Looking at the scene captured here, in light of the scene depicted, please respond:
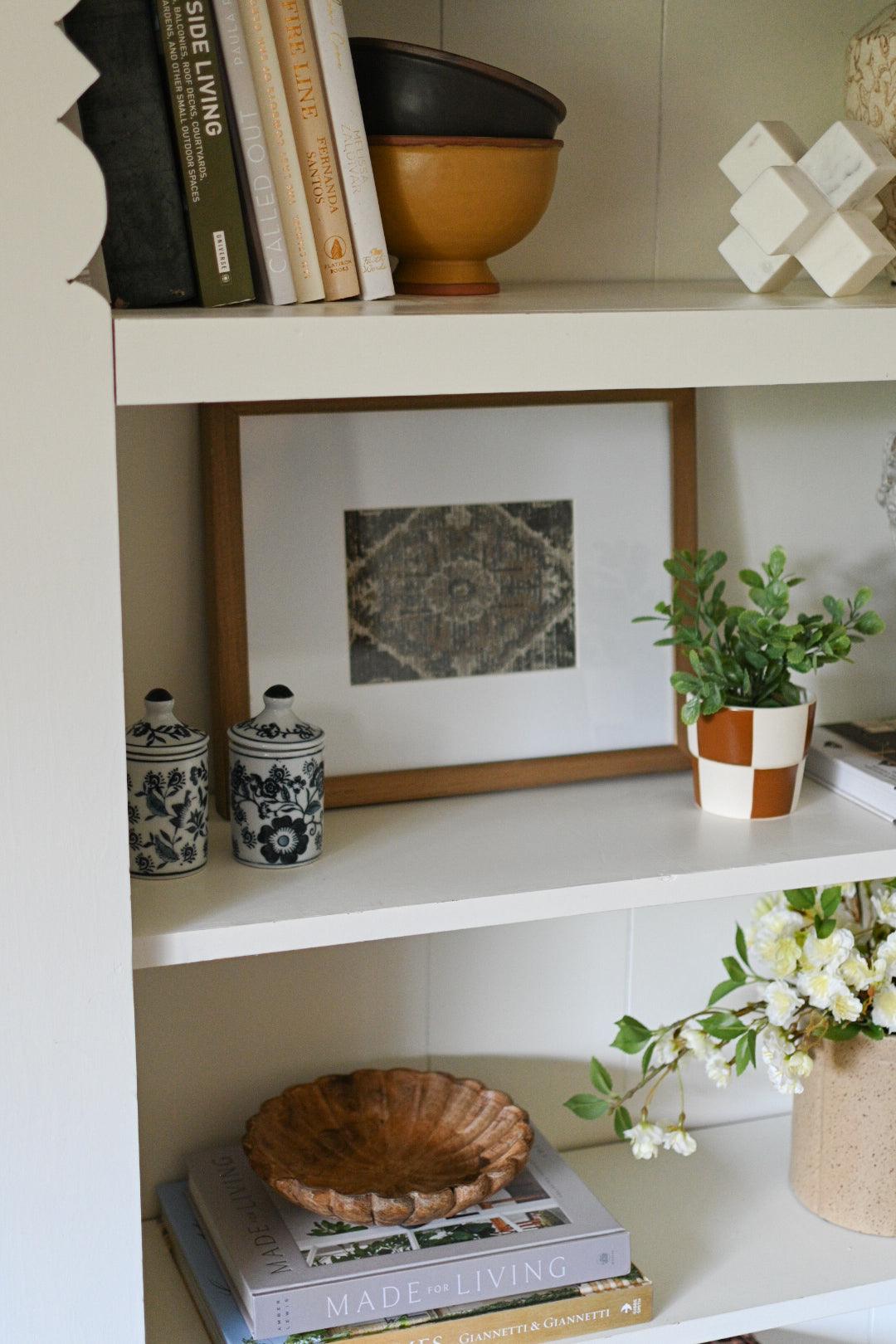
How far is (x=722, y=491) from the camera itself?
1232 millimetres

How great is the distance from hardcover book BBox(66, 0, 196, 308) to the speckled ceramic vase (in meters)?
0.78

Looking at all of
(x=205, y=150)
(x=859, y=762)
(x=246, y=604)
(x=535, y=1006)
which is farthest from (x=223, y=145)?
(x=535, y=1006)

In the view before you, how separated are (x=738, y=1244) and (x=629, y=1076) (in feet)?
0.63

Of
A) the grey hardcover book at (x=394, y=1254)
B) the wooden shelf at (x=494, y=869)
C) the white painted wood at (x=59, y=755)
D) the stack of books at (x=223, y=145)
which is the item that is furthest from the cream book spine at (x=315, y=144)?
the grey hardcover book at (x=394, y=1254)

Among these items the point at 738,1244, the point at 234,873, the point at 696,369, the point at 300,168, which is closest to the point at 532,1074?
the point at 738,1244

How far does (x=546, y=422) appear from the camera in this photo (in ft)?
3.77

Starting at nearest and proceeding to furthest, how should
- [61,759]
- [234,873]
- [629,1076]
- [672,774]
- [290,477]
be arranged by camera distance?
[61,759] < [234,873] < [290,477] < [672,774] < [629,1076]

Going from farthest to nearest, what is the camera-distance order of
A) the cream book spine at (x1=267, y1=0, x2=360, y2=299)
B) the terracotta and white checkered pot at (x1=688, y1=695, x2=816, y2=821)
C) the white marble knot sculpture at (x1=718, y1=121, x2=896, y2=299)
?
the terracotta and white checkered pot at (x1=688, y1=695, x2=816, y2=821), the white marble knot sculpture at (x1=718, y1=121, x2=896, y2=299), the cream book spine at (x1=267, y1=0, x2=360, y2=299)

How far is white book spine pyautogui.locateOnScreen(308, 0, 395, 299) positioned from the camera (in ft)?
2.81

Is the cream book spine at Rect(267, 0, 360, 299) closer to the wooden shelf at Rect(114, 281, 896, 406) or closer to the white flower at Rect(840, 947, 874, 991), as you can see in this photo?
the wooden shelf at Rect(114, 281, 896, 406)

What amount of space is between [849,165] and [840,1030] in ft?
2.10

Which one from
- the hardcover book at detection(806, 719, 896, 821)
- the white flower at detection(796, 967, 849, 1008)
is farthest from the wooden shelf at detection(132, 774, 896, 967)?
the white flower at detection(796, 967, 849, 1008)

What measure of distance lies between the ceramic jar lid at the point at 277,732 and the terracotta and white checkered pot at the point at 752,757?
0.97ft

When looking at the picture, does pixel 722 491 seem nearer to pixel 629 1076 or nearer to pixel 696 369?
pixel 696 369
